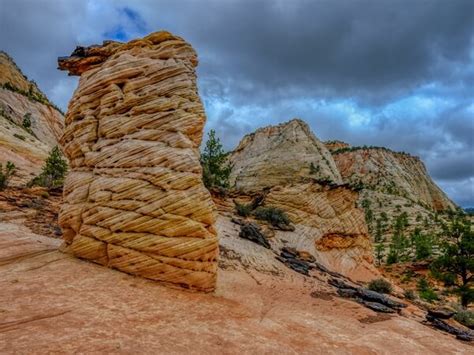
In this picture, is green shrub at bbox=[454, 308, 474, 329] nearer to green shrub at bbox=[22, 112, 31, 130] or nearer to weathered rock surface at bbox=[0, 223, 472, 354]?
weathered rock surface at bbox=[0, 223, 472, 354]

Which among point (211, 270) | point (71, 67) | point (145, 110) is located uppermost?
point (71, 67)

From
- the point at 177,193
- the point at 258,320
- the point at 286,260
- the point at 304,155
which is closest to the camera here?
the point at 258,320

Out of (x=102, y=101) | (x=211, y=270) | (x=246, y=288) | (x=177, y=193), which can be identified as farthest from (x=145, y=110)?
(x=246, y=288)

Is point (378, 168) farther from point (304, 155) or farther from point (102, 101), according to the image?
point (102, 101)

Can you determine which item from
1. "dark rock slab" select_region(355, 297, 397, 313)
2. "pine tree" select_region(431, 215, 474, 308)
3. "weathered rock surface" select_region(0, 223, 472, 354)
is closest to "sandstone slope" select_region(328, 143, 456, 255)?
"pine tree" select_region(431, 215, 474, 308)

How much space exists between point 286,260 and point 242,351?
14.1m

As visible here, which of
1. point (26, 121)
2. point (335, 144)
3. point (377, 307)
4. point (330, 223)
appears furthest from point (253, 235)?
point (335, 144)

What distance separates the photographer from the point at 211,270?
1190cm

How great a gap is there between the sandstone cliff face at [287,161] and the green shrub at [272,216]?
50.5 feet

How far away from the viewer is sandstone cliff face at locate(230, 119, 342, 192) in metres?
49.3

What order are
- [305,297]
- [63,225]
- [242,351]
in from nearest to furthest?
[242,351]
[63,225]
[305,297]

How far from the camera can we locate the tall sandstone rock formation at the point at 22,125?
147ft

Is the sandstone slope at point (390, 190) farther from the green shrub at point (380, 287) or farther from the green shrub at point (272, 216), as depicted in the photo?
the green shrub at point (380, 287)

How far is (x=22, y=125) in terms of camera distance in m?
65.2
